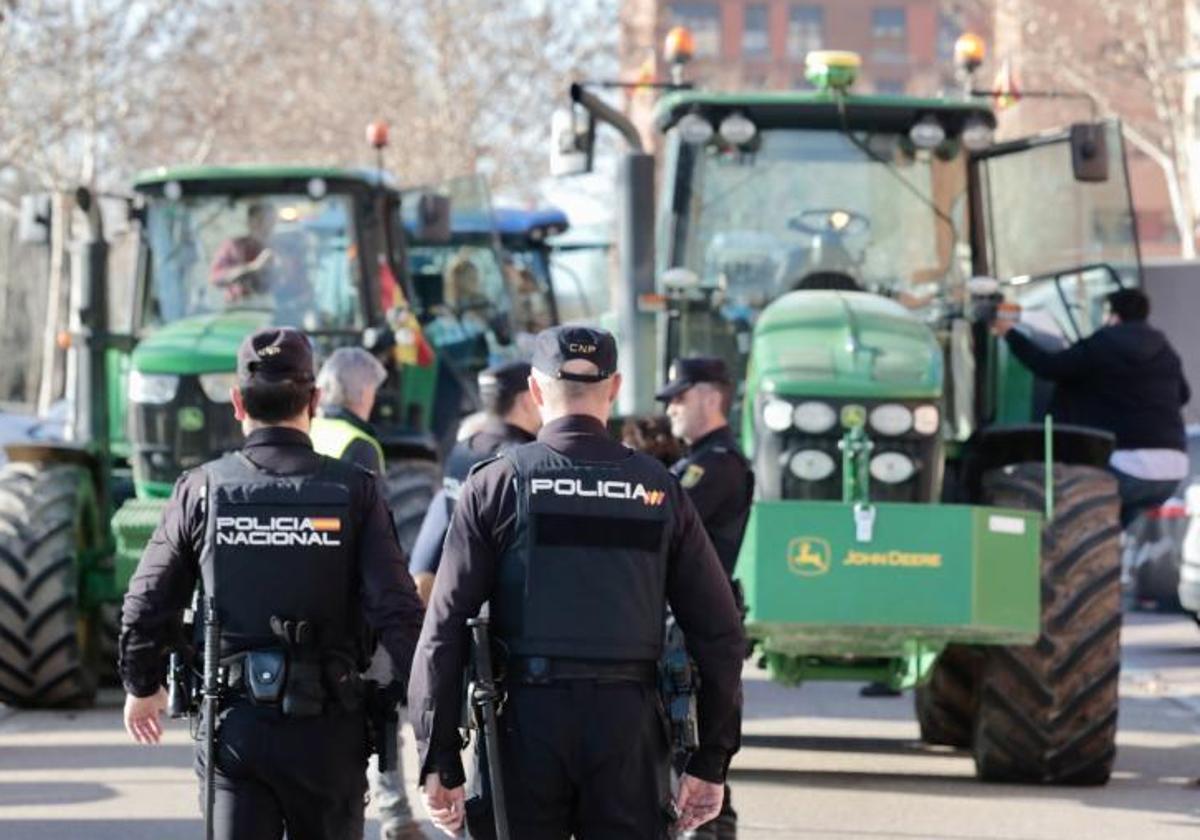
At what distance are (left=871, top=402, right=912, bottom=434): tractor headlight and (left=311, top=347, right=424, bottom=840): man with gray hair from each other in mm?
2700

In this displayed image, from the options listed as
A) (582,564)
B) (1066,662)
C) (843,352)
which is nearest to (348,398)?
(843,352)

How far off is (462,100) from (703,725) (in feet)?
134

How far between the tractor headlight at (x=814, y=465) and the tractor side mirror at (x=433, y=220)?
481 centimetres

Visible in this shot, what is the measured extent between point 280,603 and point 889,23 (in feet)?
373

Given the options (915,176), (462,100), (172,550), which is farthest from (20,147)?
(172,550)

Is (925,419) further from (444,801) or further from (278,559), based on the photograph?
(444,801)

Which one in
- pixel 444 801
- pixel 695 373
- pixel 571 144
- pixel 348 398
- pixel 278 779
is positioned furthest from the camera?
pixel 571 144

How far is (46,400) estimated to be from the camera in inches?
1527

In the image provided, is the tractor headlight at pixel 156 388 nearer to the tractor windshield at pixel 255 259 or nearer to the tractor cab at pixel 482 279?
the tractor windshield at pixel 255 259

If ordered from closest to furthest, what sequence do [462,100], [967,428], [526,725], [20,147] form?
[526,725] < [967,428] < [20,147] < [462,100]

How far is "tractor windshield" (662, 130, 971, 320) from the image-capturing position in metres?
14.3

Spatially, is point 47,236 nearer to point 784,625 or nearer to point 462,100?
point 784,625

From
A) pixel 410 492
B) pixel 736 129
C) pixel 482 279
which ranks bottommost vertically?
pixel 410 492

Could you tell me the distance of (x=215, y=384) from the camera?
16781mm
